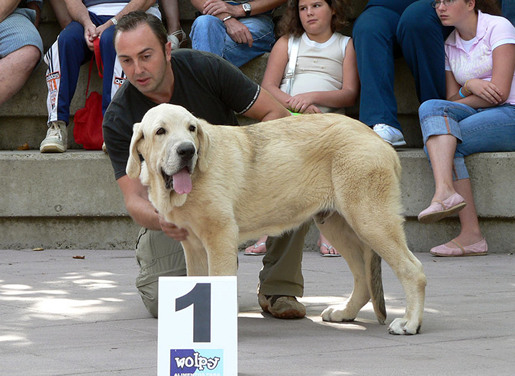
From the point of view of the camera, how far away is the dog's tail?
4652mm

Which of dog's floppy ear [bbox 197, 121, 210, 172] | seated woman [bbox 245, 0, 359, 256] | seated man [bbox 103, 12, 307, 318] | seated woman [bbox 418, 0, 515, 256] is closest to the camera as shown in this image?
dog's floppy ear [bbox 197, 121, 210, 172]

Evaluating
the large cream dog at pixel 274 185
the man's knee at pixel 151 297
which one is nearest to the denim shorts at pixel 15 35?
the man's knee at pixel 151 297

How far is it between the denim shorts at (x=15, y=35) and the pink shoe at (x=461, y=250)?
4.29 meters

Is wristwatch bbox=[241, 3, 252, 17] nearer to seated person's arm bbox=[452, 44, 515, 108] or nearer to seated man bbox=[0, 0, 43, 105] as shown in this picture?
seated man bbox=[0, 0, 43, 105]

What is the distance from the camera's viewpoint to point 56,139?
814 cm

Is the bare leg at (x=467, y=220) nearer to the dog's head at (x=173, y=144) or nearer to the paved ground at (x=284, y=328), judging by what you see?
the paved ground at (x=284, y=328)

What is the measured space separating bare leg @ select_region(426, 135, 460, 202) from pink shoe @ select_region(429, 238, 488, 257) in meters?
0.54

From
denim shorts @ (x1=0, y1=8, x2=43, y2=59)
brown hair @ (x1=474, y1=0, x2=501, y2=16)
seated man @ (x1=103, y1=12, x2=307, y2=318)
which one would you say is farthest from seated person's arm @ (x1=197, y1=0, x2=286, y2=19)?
seated man @ (x1=103, y1=12, x2=307, y2=318)

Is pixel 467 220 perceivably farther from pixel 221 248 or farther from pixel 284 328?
pixel 221 248

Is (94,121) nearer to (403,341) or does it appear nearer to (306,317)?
(306,317)

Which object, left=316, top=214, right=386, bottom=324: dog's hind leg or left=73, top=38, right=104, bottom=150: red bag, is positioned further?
left=73, top=38, right=104, bottom=150: red bag

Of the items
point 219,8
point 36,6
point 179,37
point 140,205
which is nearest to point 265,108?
point 140,205

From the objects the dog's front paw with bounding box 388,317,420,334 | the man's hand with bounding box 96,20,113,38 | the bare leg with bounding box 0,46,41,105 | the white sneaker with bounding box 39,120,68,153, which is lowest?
the dog's front paw with bounding box 388,317,420,334

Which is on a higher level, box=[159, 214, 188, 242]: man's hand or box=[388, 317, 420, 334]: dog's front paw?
box=[159, 214, 188, 242]: man's hand
